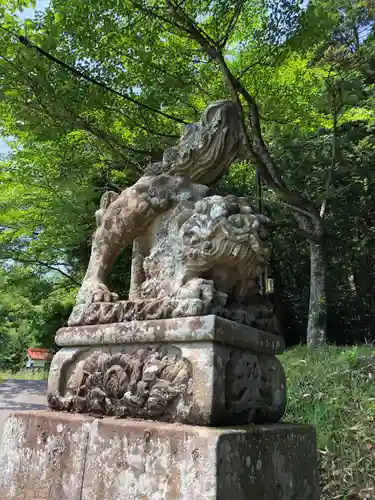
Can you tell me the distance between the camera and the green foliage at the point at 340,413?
12.1 feet

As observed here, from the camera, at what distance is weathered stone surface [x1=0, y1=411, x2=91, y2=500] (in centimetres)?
194

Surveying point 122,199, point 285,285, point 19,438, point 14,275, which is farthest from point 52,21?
point 285,285

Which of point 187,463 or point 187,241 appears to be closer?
point 187,463

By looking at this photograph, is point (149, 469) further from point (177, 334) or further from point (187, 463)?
point (177, 334)

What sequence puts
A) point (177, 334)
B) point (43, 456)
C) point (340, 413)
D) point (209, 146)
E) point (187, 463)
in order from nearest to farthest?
point (187, 463), point (177, 334), point (43, 456), point (209, 146), point (340, 413)

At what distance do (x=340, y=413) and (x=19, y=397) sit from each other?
4.47 meters

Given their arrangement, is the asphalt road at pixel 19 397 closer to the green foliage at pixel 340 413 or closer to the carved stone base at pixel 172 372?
the green foliage at pixel 340 413

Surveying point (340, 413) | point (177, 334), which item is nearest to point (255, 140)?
point (340, 413)

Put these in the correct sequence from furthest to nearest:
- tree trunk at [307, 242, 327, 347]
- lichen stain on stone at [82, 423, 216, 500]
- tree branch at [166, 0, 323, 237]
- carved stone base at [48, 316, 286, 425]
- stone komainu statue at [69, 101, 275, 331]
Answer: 1. tree trunk at [307, 242, 327, 347]
2. tree branch at [166, 0, 323, 237]
3. stone komainu statue at [69, 101, 275, 331]
4. carved stone base at [48, 316, 286, 425]
5. lichen stain on stone at [82, 423, 216, 500]

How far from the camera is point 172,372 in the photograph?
188 centimetres

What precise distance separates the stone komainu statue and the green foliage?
213cm

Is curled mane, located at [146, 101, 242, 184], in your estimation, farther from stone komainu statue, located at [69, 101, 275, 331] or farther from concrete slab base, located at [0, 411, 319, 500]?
concrete slab base, located at [0, 411, 319, 500]

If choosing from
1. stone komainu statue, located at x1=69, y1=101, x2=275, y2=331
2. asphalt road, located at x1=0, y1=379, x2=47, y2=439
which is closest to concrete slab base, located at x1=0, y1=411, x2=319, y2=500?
stone komainu statue, located at x1=69, y1=101, x2=275, y2=331

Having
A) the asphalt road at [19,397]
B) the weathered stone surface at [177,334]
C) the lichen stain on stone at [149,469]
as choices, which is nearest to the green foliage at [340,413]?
the weathered stone surface at [177,334]
